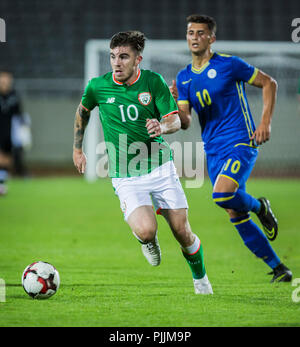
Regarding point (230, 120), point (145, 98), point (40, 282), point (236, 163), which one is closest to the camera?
point (40, 282)

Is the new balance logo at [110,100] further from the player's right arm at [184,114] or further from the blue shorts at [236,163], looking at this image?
the blue shorts at [236,163]

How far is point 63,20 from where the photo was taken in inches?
979

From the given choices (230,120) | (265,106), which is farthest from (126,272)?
(265,106)

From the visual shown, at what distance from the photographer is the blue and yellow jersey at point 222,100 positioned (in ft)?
21.3

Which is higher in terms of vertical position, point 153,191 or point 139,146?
point 139,146

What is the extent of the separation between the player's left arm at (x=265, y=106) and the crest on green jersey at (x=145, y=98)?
1.08 meters

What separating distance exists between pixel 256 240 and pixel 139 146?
146cm

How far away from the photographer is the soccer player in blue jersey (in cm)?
634

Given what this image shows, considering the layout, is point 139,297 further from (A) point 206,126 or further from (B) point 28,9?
(B) point 28,9

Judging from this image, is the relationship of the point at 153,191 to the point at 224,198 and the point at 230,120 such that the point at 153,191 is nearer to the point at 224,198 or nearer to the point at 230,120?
the point at 224,198

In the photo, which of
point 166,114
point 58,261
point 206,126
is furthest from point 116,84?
point 58,261

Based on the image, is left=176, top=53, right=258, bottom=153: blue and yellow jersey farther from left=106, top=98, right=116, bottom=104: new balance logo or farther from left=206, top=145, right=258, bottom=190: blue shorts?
left=106, top=98, right=116, bottom=104: new balance logo

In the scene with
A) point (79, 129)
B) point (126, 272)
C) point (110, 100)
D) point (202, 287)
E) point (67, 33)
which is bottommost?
point (67, 33)

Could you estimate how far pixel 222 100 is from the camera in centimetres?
656
